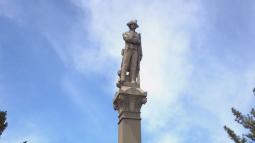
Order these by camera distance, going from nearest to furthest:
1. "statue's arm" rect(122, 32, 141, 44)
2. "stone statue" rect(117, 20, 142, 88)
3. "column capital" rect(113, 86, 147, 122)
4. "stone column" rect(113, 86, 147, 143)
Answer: "stone column" rect(113, 86, 147, 143), "column capital" rect(113, 86, 147, 122), "stone statue" rect(117, 20, 142, 88), "statue's arm" rect(122, 32, 141, 44)

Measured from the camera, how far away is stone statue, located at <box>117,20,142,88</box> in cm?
1334

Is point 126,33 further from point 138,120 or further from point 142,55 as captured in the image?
point 138,120

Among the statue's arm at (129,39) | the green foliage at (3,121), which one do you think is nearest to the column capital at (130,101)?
the statue's arm at (129,39)

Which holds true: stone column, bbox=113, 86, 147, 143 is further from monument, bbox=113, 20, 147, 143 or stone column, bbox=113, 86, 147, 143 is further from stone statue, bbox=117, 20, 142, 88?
stone statue, bbox=117, 20, 142, 88

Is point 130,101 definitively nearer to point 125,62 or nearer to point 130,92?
point 130,92

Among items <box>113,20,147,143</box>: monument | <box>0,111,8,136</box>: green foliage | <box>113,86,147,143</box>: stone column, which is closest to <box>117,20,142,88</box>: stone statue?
<box>113,20,147,143</box>: monument

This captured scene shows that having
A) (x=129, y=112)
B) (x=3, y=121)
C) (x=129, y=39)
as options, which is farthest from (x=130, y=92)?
(x=3, y=121)

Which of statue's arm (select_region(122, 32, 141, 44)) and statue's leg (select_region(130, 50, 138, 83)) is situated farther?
statue's arm (select_region(122, 32, 141, 44))

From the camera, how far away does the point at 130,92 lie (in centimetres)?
1288

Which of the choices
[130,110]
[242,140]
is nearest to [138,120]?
[130,110]

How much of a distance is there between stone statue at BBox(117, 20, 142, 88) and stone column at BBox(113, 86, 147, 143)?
35cm

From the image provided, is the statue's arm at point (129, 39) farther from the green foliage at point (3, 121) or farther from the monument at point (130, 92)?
the green foliage at point (3, 121)

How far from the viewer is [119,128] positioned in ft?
42.4

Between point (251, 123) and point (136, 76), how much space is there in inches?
801
